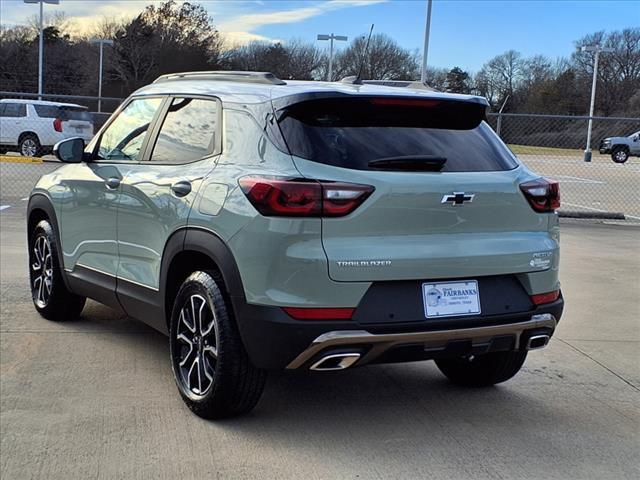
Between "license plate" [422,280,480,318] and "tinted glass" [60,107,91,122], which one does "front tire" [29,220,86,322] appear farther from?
"tinted glass" [60,107,91,122]

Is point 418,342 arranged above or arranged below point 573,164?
below

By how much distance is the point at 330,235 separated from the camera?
339 cm

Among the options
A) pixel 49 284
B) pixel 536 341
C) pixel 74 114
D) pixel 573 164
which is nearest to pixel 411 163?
pixel 536 341

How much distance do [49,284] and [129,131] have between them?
1550 mm

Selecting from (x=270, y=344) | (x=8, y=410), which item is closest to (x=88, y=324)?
(x=8, y=410)

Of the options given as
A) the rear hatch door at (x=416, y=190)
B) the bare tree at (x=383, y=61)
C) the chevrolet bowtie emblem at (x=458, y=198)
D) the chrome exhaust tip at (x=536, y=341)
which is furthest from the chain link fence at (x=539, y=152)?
the bare tree at (x=383, y=61)

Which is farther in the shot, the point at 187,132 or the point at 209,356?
the point at 187,132

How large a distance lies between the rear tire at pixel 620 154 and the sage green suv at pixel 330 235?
32.7 m

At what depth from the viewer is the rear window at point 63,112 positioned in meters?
22.4

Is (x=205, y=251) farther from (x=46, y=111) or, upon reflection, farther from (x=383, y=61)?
(x=383, y=61)

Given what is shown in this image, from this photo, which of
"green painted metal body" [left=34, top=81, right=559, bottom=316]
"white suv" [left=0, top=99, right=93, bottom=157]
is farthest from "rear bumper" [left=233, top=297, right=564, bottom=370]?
"white suv" [left=0, top=99, right=93, bottom=157]

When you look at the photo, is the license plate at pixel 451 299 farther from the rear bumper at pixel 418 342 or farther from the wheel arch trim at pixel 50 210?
the wheel arch trim at pixel 50 210

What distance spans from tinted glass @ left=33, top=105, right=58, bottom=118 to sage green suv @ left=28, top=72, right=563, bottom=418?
19.5 m

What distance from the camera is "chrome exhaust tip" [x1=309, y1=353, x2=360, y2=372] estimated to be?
3.44 m
